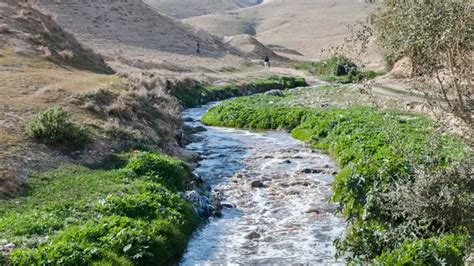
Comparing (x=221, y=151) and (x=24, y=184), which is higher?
(x=24, y=184)

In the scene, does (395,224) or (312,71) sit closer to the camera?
(395,224)

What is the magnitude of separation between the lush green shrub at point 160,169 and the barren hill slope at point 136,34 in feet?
123

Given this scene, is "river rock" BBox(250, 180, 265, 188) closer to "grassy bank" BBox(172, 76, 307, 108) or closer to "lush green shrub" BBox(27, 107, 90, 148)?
"lush green shrub" BBox(27, 107, 90, 148)

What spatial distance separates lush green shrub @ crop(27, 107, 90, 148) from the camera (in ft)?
61.6

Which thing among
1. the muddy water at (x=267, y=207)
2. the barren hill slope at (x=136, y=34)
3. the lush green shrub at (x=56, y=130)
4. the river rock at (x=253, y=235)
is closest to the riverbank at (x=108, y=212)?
the lush green shrub at (x=56, y=130)

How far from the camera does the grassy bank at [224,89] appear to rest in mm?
44856

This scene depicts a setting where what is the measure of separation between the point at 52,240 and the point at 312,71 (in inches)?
2821

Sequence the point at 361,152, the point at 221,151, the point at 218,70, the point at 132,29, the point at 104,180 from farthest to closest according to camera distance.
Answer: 1. the point at 132,29
2. the point at 218,70
3. the point at 221,151
4. the point at 361,152
5. the point at 104,180

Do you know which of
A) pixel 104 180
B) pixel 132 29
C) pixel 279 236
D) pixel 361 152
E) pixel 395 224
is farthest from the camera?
pixel 132 29

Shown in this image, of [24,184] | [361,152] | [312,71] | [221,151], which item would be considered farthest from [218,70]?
[24,184]

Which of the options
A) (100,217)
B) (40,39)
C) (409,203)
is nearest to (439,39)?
(409,203)

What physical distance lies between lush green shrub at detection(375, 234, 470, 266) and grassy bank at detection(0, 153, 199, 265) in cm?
556

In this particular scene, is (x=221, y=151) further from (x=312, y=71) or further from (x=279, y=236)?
(x=312, y=71)

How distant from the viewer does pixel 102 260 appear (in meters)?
11.7
